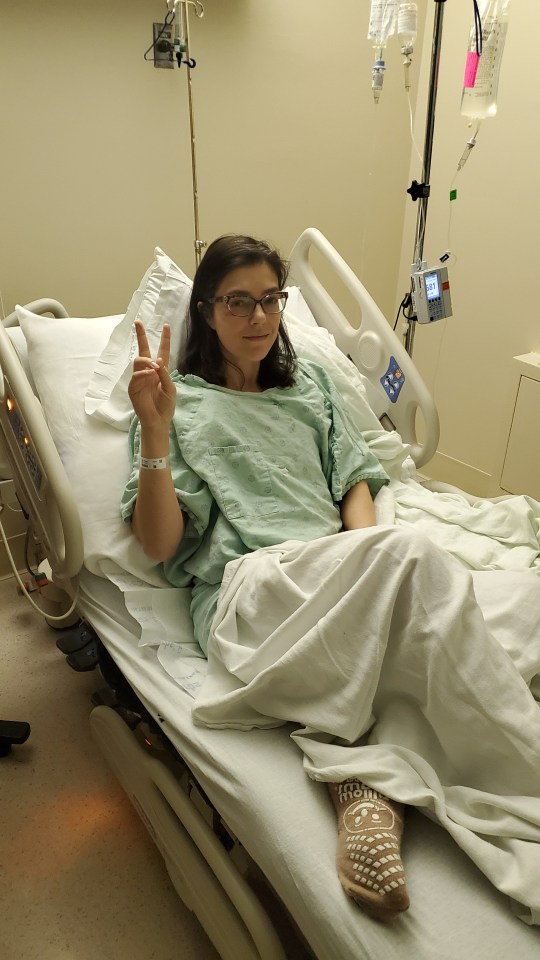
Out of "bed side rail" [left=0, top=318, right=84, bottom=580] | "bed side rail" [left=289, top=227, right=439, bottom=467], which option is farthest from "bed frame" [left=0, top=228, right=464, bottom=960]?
"bed side rail" [left=289, top=227, right=439, bottom=467]

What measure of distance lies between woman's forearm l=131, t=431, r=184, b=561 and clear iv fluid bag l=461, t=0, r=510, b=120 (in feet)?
4.61

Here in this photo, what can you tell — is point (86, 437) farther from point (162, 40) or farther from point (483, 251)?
point (483, 251)

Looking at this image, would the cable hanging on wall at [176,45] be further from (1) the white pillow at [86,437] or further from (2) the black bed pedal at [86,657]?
(2) the black bed pedal at [86,657]

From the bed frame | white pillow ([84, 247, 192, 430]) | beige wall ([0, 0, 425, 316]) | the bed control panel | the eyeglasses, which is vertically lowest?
the bed frame

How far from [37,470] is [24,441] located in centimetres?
8

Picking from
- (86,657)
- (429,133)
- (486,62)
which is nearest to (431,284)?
(429,133)

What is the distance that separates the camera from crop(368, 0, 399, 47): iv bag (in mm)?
1979

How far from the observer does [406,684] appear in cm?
109

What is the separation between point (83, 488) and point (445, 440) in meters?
2.13

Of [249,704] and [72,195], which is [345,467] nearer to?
[249,704]

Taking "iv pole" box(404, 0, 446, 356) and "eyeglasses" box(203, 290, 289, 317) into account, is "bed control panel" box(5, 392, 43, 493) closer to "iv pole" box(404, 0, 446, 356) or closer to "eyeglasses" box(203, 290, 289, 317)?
"eyeglasses" box(203, 290, 289, 317)

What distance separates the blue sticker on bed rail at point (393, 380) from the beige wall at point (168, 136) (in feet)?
3.10

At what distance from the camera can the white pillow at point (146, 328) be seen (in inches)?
67.0

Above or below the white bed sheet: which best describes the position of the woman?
above
